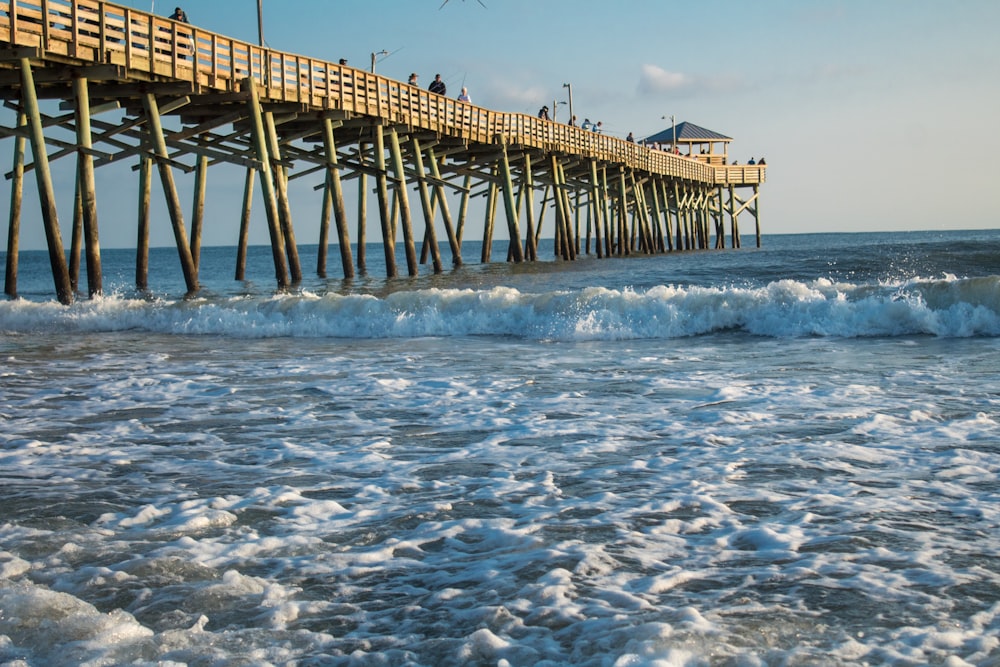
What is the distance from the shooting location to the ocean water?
273 cm

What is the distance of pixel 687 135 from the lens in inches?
2015

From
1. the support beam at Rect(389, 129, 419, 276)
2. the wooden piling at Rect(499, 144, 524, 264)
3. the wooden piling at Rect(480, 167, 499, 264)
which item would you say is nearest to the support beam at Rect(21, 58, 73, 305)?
the support beam at Rect(389, 129, 419, 276)

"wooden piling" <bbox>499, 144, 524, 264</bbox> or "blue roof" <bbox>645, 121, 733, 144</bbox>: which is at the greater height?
"blue roof" <bbox>645, 121, 733, 144</bbox>

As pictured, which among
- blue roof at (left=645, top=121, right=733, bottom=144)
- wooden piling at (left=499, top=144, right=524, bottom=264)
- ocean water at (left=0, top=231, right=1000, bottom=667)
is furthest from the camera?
blue roof at (left=645, top=121, right=733, bottom=144)

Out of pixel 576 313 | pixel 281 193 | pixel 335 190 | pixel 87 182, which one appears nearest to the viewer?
pixel 576 313

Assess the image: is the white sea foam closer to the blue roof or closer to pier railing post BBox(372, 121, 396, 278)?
pier railing post BBox(372, 121, 396, 278)

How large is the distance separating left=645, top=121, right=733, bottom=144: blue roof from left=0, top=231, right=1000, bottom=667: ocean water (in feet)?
140

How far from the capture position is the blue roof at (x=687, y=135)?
5041cm

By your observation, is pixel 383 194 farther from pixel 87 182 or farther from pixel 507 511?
pixel 507 511

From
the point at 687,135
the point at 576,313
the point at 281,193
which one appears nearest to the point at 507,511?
the point at 576,313

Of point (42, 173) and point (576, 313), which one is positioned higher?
point (42, 173)

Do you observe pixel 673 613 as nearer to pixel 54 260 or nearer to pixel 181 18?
pixel 54 260

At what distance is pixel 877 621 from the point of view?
2758 millimetres

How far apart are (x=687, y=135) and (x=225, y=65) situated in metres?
37.8
